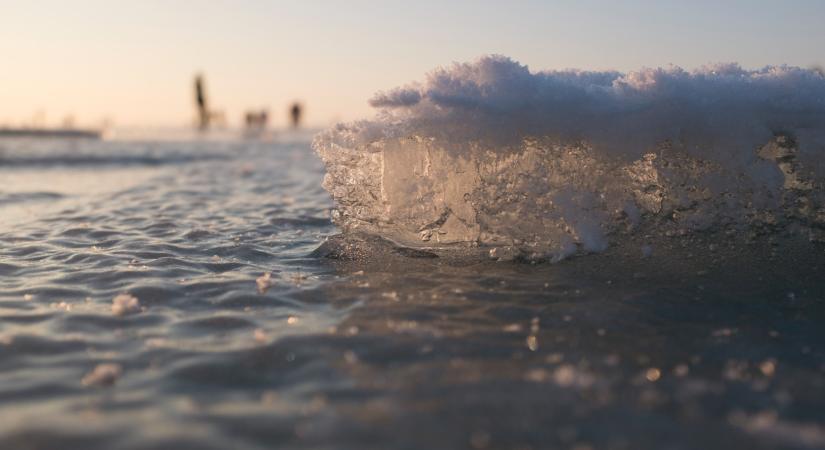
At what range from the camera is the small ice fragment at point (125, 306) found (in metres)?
3.27

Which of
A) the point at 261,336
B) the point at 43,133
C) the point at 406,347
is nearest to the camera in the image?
the point at 406,347

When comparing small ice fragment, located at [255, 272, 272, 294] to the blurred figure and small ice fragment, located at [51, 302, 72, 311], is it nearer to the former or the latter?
small ice fragment, located at [51, 302, 72, 311]

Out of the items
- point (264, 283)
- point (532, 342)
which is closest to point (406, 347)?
point (532, 342)

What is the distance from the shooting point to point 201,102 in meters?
36.4

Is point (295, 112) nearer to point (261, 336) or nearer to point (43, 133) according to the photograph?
point (43, 133)

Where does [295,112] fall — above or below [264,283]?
above

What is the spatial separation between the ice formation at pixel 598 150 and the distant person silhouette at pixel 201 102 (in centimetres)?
3301

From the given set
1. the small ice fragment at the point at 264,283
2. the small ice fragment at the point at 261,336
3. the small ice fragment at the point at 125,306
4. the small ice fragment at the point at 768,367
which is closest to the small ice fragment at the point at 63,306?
the small ice fragment at the point at 125,306

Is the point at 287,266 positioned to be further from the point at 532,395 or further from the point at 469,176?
the point at 532,395

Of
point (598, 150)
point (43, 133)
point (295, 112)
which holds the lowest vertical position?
point (598, 150)

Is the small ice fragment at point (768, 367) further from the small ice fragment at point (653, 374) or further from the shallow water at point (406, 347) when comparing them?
the small ice fragment at point (653, 374)

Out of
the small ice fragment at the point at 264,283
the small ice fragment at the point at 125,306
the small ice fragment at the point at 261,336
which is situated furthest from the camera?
the small ice fragment at the point at 264,283

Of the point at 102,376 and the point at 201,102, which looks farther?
the point at 201,102

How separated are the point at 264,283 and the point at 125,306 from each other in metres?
0.75
